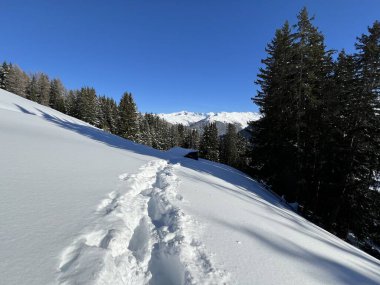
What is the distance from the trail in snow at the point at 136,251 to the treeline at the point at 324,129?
14.9m

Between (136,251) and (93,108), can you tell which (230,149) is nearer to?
(93,108)

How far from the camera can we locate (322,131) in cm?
1742

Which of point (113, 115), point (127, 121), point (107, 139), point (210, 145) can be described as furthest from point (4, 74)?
point (107, 139)

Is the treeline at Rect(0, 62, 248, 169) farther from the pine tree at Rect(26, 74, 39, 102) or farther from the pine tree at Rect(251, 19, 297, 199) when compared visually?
the pine tree at Rect(251, 19, 297, 199)

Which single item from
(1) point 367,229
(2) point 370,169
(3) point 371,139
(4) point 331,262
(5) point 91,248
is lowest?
(1) point 367,229

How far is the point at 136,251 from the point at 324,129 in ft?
58.0

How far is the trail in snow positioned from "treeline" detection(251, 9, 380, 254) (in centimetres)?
1488

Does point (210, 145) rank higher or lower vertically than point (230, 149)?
lower

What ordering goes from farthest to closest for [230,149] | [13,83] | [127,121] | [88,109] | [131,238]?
[230,149], [13,83], [88,109], [127,121], [131,238]

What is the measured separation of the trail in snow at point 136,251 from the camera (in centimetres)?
320

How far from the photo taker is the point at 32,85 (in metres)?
63.1

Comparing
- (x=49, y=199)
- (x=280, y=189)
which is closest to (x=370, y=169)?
(x=280, y=189)

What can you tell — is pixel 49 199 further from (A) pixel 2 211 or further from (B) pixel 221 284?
(B) pixel 221 284

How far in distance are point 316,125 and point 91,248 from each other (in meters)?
18.4
